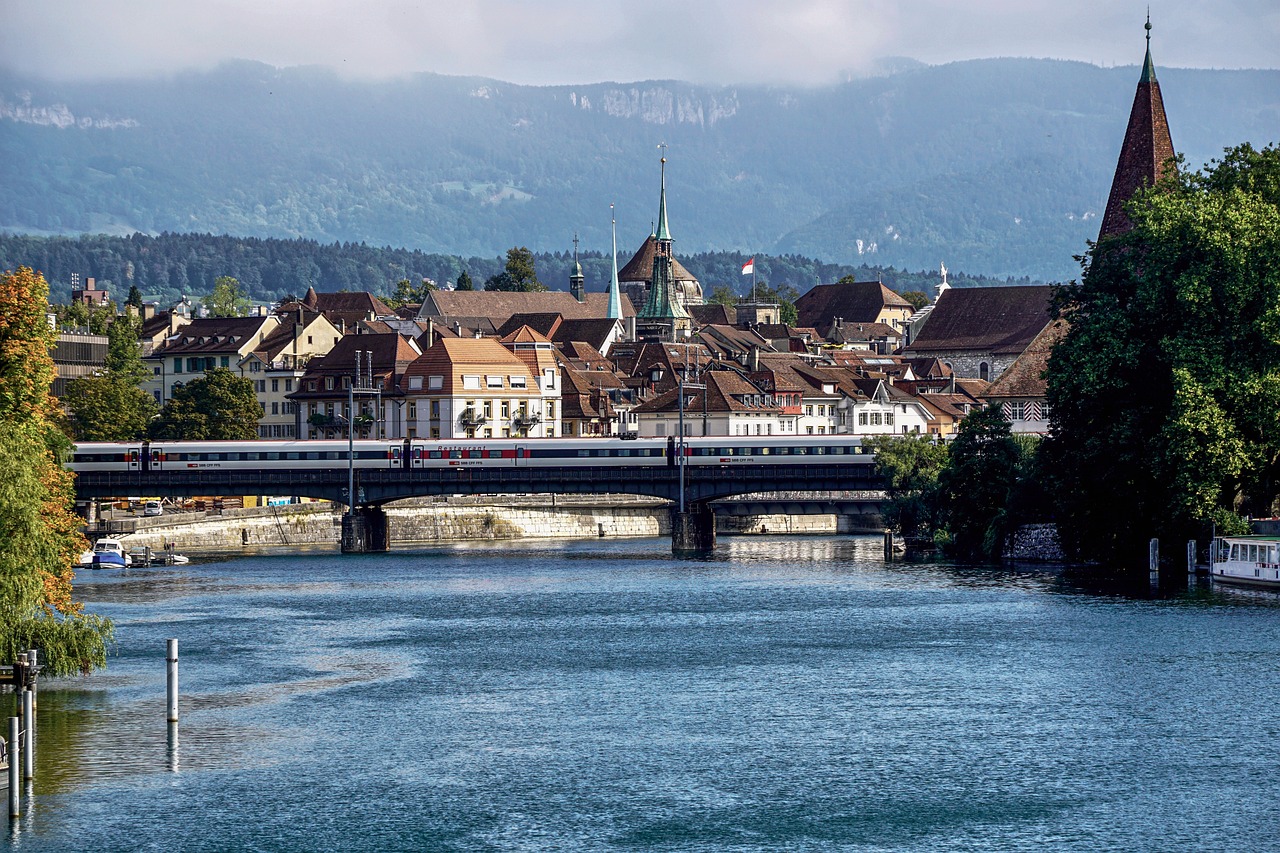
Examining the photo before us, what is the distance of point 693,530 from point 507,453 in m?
10.5

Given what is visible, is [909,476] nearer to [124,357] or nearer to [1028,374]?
[1028,374]

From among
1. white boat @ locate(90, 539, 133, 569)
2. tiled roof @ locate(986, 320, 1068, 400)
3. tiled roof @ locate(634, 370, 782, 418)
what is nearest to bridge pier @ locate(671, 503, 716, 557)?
tiled roof @ locate(986, 320, 1068, 400)

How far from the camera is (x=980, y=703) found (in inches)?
1639

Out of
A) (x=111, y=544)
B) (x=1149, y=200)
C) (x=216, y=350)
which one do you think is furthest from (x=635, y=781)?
(x=216, y=350)

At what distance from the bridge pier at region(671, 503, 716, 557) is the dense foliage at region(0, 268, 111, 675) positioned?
54.0 m

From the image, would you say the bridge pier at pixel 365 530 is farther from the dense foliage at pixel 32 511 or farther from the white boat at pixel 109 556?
the dense foliage at pixel 32 511

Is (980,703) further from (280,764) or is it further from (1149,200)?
(1149,200)

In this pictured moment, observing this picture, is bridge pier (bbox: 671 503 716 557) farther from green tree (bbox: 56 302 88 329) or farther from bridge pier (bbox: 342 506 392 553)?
green tree (bbox: 56 302 88 329)

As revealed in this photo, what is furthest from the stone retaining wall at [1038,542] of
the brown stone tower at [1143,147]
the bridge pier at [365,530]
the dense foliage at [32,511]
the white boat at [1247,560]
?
the dense foliage at [32,511]

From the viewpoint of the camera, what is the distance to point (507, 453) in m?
100

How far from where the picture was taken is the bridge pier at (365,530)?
95.8 m

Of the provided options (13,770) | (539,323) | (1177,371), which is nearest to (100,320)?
(539,323)

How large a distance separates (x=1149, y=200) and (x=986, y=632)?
1796cm

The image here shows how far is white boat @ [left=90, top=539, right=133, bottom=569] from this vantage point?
277 ft
